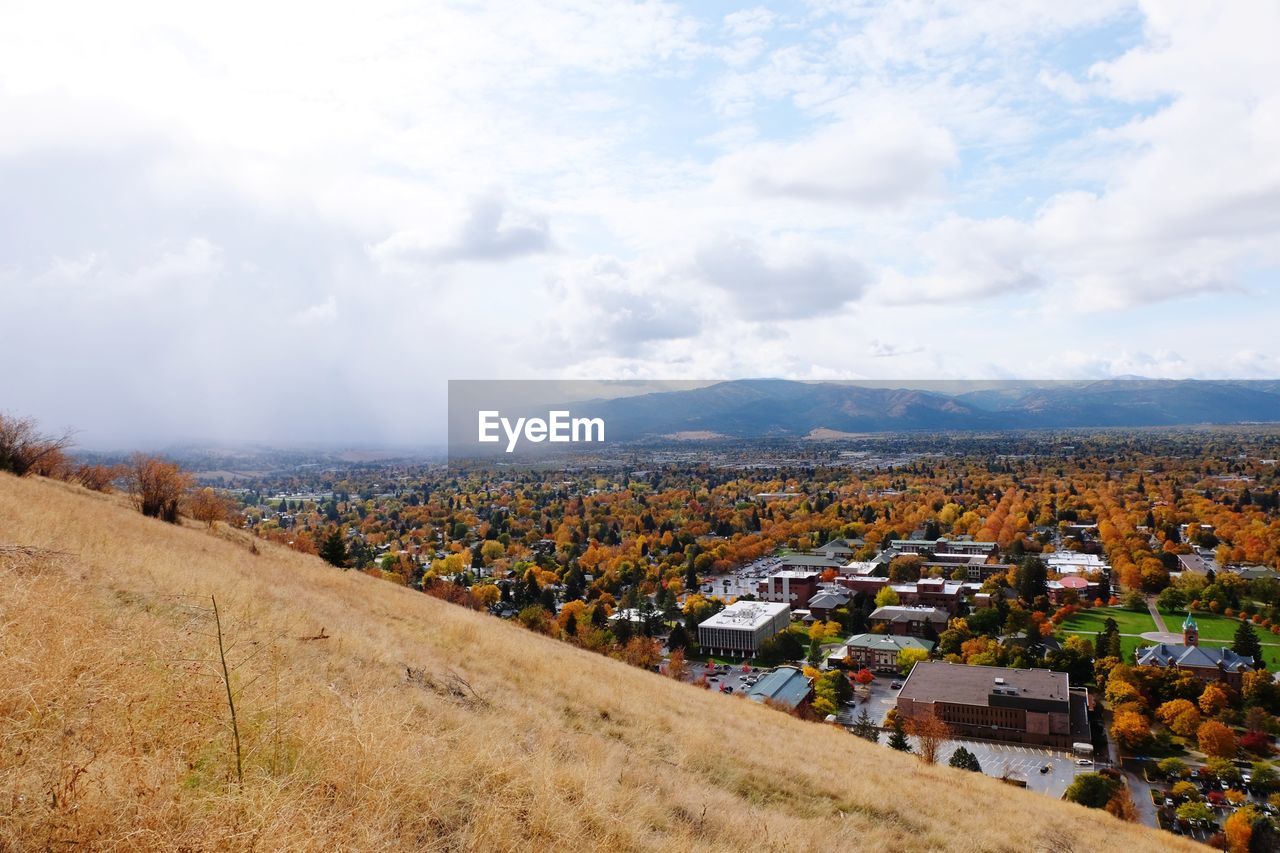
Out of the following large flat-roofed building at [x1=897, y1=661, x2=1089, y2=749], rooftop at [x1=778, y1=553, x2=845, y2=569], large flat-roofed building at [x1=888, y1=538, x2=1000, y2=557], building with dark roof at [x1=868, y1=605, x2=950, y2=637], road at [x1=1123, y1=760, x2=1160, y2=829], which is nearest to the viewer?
road at [x1=1123, y1=760, x2=1160, y2=829]

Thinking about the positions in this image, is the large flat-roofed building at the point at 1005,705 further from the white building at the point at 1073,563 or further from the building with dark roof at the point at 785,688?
the white building at the point at 1073,563

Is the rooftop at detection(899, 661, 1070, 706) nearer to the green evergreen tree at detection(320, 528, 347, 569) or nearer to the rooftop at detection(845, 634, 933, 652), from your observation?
the rooftop at detection(845, 634, 933, 652)

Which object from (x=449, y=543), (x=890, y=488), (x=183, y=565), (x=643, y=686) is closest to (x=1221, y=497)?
(x=890, y=488)

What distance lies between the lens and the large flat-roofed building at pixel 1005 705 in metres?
27.9

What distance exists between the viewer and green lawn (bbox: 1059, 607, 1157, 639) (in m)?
42.1

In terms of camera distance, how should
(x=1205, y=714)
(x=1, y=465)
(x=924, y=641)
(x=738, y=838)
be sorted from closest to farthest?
1. (x=738, y=838)
2. (x=1, y=465)
3. (x=1205, y=714)
4. (x=924, y=641)

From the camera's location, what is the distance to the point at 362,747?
4.75 metres

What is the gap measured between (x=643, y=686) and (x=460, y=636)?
10.7 ft

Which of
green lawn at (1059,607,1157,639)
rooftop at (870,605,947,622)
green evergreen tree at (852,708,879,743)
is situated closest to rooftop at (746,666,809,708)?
green evergreen tree at (852,708,879,743)

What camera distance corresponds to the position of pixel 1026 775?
24453mm

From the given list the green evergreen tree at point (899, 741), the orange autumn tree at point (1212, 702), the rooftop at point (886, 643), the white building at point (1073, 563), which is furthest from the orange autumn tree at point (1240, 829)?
the white building at point (1073, 563)

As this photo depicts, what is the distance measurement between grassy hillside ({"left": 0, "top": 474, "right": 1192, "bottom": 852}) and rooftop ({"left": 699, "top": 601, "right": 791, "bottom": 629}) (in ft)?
94.7

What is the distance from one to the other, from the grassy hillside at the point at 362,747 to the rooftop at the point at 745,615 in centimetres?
2888

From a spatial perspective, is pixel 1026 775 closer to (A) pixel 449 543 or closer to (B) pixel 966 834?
(B) pixel 966 834
